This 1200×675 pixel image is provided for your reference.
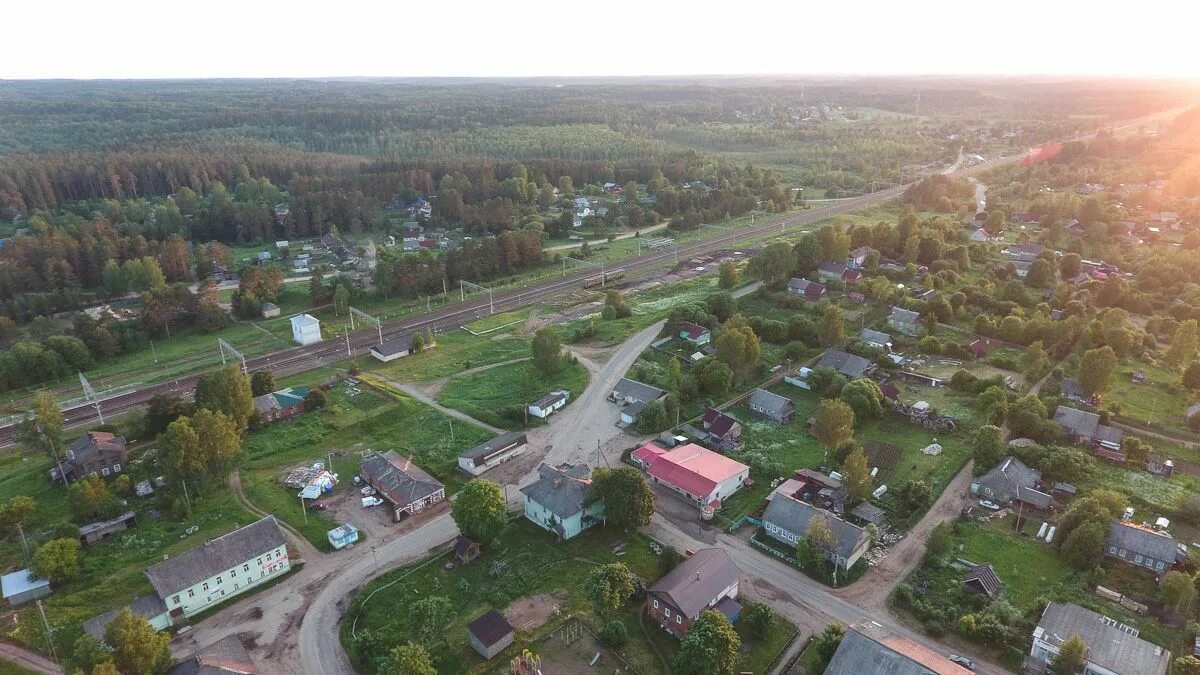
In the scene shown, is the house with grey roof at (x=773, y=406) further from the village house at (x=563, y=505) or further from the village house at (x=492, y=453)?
the village house at (x=492, y=453)

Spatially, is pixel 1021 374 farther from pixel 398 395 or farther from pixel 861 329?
pixel 398 395

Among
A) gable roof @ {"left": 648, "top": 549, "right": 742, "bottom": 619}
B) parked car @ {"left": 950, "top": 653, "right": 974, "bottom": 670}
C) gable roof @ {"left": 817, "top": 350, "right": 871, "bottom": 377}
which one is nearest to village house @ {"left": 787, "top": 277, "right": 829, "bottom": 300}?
gable roof @ {"left": 817, "top": 350, "right": 871, "bottom": 377}

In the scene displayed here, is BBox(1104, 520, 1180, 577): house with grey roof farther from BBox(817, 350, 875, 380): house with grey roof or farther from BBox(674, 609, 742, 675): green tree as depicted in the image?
BBox(674, 609, 742, 675): green tree

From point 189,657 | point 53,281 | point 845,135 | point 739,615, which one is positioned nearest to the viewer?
point 189,657

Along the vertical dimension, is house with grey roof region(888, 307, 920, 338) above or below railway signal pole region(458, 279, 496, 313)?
above

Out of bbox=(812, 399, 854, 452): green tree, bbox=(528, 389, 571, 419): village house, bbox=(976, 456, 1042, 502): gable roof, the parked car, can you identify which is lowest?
the parked car

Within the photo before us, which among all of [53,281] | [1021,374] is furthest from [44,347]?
[1021,374]
